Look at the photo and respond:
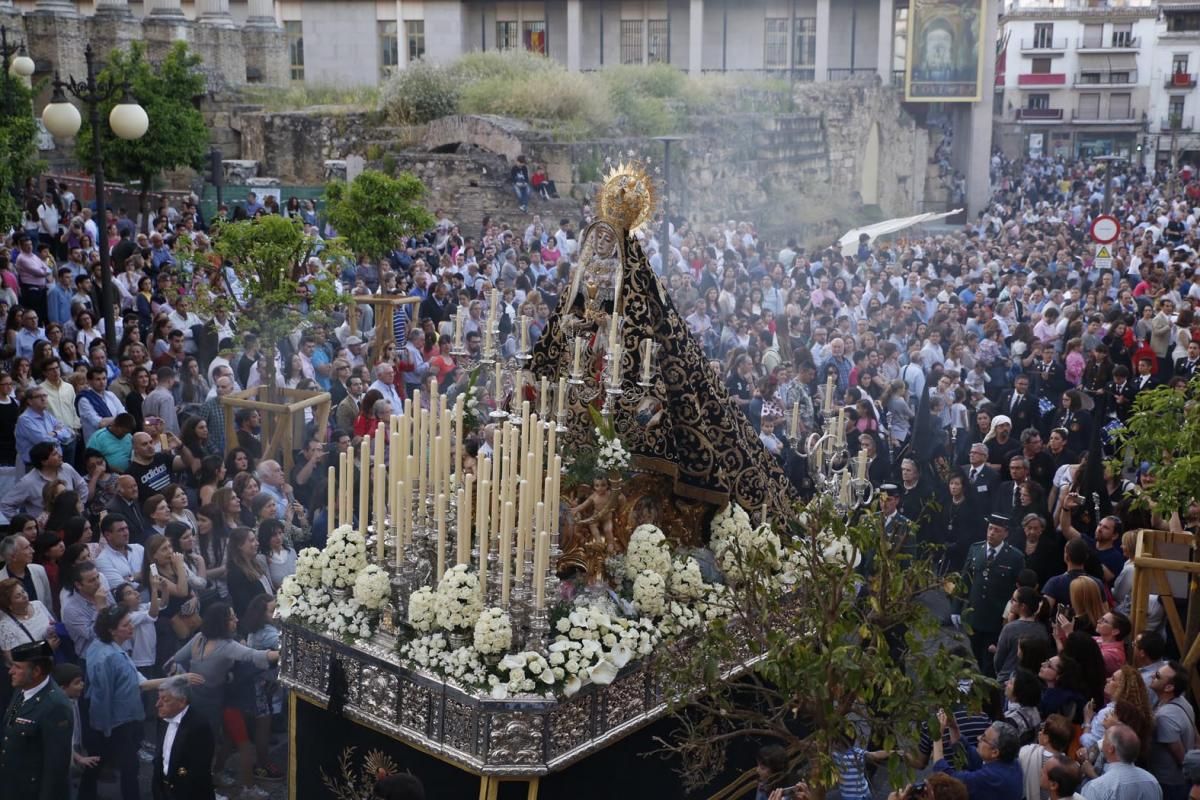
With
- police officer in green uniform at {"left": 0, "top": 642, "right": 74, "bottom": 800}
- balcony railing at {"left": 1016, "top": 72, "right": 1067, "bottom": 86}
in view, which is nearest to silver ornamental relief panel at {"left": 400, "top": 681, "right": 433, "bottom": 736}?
police officer in green uniform at {"left": 0, "top": 642, "right": 74, "bottom": 800}

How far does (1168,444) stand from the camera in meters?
8.23

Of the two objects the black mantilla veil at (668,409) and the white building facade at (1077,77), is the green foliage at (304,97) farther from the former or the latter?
the white building facade at (1077,77)

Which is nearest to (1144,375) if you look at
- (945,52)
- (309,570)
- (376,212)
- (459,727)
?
(376,212)

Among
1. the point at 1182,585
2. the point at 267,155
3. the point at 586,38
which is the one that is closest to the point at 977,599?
the point at 1182,585

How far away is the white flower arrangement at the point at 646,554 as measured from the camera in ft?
24.7

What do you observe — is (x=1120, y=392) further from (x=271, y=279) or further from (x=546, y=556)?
(x=546, y=556)

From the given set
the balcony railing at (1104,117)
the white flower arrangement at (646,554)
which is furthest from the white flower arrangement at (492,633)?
the balcony railing at (1104,117)

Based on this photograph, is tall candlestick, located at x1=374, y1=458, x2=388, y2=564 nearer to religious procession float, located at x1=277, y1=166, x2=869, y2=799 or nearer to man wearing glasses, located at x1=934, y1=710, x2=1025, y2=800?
religious procession float, located at x1=277, y1=166, x2=869, y2=799

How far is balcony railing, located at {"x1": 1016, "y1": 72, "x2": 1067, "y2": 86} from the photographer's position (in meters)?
71.9

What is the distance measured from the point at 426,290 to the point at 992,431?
8836 millimetres

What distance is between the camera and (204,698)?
25.9 ft

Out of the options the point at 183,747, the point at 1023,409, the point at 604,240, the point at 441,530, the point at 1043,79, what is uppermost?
the point at 1043,79

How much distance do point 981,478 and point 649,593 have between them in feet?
14.3

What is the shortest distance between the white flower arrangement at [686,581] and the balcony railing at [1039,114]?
227 ft
